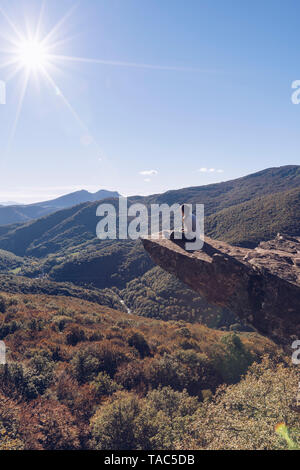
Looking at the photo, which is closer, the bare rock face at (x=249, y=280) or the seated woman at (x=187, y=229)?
the bare rock face at (x=249, y=280)

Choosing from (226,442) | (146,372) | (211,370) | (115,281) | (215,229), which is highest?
(215,229)

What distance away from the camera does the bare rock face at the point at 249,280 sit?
1302 cm

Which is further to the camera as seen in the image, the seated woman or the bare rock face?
the seated woman

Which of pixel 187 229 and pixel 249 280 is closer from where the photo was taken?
pixel 249 280

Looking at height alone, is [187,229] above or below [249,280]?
above

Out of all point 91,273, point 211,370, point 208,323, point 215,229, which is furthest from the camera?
point 91,273

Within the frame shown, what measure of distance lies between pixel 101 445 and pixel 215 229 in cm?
13433

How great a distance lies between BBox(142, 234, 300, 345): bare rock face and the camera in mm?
13023

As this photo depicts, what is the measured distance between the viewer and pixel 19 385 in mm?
17406

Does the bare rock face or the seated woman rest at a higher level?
the seated woman

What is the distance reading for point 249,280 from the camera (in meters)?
13.8

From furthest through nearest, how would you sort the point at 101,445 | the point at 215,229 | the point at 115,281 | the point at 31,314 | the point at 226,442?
the point at 115,281
the point at 215,229
the point at 31,314
the point at 101,445
the point at 226,442
